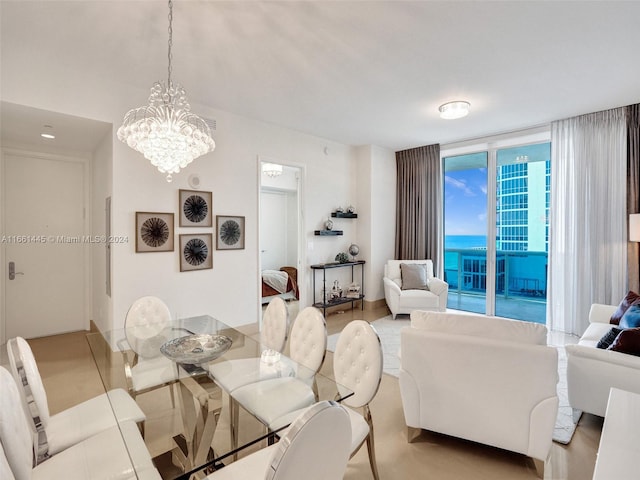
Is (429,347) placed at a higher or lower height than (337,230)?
lower

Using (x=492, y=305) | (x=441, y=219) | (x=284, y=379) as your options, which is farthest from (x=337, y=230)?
(x=284, y=379)

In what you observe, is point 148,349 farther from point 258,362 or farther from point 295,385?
point 295,385

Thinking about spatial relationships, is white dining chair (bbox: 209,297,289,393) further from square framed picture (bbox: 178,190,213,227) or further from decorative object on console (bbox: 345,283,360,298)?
decorative object on console (bbox: 345,283,360,298)

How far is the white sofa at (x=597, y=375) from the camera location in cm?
198

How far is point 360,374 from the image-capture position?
175 cm

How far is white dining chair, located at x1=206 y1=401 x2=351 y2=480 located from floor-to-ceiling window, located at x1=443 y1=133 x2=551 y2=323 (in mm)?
5022

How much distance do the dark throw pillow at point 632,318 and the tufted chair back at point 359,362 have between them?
87.4 inches

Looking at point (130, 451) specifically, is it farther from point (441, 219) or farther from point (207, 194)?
point (441, 219)

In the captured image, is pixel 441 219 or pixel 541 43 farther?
pixel 441 219

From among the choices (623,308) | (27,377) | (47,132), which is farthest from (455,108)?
(47,132)

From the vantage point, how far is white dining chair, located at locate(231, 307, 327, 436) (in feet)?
5.36

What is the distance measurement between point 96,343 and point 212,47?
2.45m

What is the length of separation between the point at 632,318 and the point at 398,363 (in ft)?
6.49

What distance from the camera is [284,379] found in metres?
1.89
